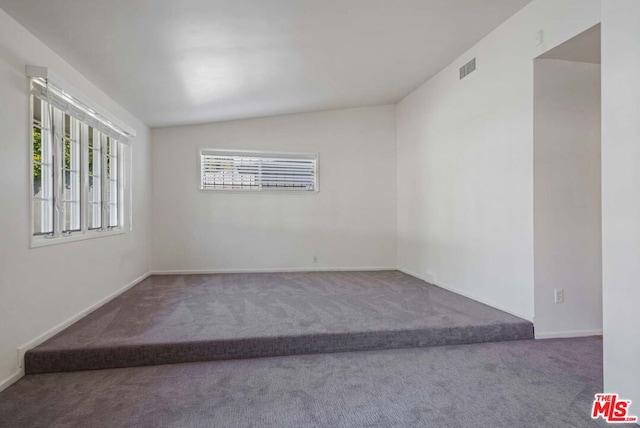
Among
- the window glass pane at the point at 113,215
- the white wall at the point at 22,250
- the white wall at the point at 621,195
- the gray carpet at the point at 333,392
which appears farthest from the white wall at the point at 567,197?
the window glass pane at the point at 113,215

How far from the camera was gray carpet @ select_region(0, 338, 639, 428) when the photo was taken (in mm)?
1763

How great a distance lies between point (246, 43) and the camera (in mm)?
2773

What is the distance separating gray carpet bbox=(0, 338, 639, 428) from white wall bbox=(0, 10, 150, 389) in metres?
0.39

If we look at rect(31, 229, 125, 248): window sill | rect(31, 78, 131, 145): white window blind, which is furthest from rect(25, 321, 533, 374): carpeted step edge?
rect(31, 78, 131, 145): white window blind

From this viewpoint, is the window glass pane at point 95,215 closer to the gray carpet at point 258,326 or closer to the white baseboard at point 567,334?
the gray carpet at point 258,326

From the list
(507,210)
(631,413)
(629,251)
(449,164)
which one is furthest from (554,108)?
(631,413)

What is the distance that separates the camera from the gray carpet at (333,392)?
1.76 m

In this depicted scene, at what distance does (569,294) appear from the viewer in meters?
2.86

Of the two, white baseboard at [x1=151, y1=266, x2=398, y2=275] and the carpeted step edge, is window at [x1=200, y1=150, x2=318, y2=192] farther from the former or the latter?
the carpeted step edge

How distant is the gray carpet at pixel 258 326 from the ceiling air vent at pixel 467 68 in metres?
2.44

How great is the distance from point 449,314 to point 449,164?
1.82 m

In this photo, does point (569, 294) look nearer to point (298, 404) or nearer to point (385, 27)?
point (298, 404)

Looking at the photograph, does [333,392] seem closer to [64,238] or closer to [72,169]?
[64,238]

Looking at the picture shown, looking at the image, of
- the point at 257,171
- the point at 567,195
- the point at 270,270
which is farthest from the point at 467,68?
the point at 270,270
